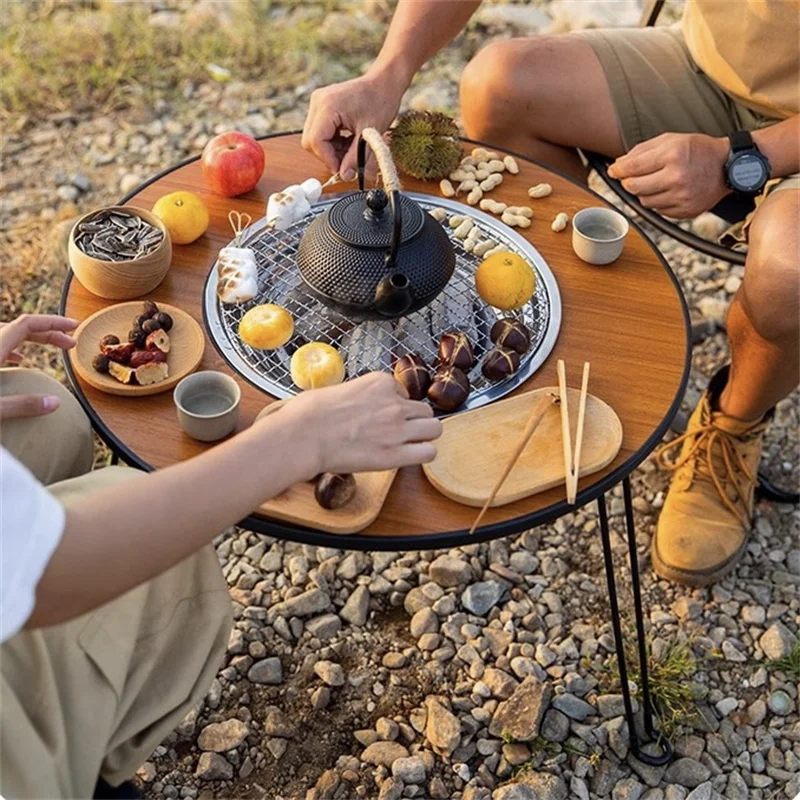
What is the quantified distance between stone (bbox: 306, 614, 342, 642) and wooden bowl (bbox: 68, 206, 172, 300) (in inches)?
45.0

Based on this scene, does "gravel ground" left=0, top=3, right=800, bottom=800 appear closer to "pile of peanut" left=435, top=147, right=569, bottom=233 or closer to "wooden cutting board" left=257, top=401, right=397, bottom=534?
"wooden cutting board" left=257, top=401, right=397, bottom=534

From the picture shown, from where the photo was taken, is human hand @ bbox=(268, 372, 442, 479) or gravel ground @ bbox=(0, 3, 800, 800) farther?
gravel ground @ bbox=(0, 3, 800, 800)

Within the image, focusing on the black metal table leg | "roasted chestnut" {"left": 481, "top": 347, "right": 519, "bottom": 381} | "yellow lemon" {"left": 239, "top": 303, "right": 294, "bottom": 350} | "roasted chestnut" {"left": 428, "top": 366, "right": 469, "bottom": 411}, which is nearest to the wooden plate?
"yellow lemon" {"left": 239, "top": 303, "right": 294, "bottom": 350}

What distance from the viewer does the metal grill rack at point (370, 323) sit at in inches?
89.8

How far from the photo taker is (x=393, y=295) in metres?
2.12

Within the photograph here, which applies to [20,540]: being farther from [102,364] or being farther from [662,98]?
[662,98]

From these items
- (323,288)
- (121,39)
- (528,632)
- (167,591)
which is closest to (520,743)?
(528,632)

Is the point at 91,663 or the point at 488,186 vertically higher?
the point at 488,186

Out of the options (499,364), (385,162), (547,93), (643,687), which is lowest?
(643,687)

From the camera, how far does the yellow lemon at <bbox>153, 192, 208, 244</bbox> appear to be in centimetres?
252

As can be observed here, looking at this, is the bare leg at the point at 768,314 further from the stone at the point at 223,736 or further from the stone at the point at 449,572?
the stone at the point at 223,736

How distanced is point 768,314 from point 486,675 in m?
1.29

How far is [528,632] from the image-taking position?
298 centimetres

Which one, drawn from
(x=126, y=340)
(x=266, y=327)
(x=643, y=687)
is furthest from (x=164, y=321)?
(x=643, y=687)
